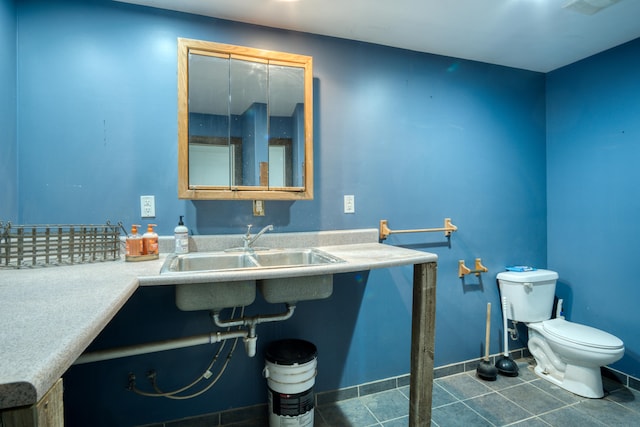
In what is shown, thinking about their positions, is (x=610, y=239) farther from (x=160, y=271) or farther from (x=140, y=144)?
(x=140, y=144)

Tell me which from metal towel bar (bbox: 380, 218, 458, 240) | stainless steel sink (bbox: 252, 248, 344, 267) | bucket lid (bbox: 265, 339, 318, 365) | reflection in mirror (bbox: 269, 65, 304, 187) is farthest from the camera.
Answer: metal towel bar (bbox: 380, 218, 458, 240)

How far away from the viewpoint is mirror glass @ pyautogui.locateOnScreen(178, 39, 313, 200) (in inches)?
63.7

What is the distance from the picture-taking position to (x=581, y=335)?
1.97 m

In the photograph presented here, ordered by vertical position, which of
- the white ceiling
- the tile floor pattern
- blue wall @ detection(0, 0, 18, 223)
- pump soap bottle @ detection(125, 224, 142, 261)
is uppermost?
the white ceiling

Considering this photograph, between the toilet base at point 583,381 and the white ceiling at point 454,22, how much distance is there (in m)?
2.06

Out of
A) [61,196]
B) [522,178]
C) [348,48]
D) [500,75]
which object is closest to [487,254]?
[522,178]

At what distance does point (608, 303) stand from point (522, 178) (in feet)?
3.34

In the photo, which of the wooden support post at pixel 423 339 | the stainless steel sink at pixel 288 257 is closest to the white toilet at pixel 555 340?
the wooden support post at pixel 423 339

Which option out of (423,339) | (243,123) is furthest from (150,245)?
(423,339)

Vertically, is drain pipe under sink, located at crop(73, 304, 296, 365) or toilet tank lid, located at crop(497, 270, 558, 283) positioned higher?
toilet tank lid, located at crop(497, 270, 558, 283)

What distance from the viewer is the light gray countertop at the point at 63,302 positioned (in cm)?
47

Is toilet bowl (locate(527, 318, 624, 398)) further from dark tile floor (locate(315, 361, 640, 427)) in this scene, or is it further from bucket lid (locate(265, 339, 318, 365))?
bucket lid (locate(265, 339, 318, 365))

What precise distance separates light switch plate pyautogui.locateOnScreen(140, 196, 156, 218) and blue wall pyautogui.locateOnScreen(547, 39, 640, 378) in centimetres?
283

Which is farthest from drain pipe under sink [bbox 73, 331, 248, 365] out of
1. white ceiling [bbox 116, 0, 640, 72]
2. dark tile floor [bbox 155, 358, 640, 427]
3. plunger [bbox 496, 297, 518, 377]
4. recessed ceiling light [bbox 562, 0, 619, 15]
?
recessed ceiling light [bbox 562, 0, 619, 15]
